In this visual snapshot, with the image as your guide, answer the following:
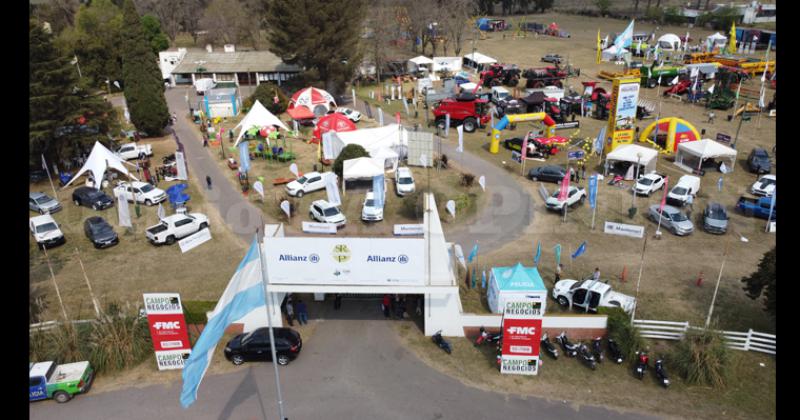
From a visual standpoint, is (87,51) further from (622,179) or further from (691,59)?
(691,59)

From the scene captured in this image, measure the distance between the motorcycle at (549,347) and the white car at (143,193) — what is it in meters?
20.1

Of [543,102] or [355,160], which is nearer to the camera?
[355,160]

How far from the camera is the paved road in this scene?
13.6 metres

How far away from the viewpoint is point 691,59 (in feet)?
167

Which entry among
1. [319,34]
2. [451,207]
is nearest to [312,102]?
[319,34]

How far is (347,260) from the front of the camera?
15281 millimetres

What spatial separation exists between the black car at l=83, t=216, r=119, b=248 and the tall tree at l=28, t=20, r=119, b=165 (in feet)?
27.8

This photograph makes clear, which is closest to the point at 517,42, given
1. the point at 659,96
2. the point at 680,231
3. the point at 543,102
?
the point at 659,96

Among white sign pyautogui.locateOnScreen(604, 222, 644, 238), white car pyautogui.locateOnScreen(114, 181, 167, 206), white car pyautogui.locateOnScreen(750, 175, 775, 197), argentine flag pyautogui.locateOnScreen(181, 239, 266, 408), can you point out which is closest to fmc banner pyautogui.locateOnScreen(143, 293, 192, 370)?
argentine flag pyautogui.locateOnScreen(181, 239, 266, 408)

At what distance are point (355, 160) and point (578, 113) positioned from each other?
2106cm

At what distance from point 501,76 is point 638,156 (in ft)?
77.1

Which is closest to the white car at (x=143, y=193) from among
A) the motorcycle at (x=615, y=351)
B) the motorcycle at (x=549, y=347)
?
the motorcycle at (x=549, y=347)

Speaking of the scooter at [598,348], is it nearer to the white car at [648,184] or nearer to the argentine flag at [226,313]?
the argentine flag at [226,313]

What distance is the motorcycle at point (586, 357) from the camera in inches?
591
